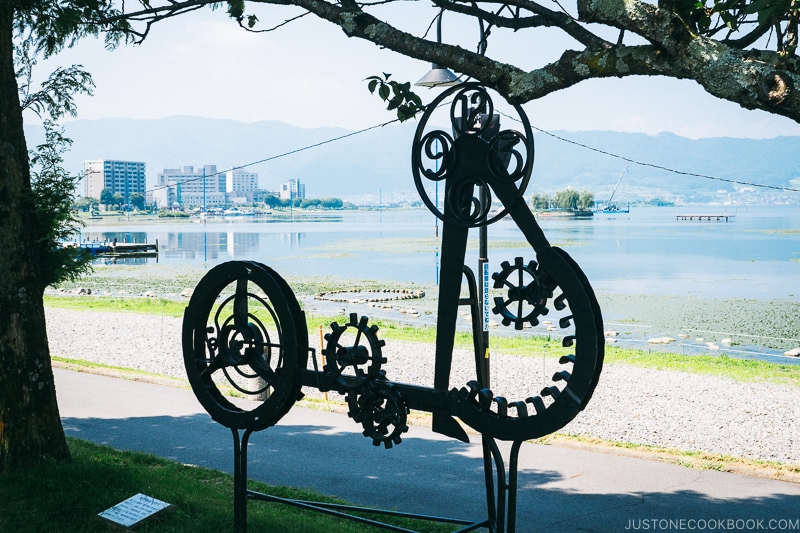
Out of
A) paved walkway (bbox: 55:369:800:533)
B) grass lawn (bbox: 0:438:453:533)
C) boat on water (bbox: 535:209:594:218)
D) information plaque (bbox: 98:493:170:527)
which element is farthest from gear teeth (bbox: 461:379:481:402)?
boat on water (bbox: 535:209:594:218)

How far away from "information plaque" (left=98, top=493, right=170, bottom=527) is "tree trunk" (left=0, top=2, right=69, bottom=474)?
1302mm

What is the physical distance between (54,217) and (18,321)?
3.24 feet

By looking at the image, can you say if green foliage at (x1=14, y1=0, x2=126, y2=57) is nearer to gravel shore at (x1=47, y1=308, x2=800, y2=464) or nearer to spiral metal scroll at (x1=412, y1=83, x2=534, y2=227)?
spiral metal scroll at (x1=412, y1=83, x2=534, y2=227)

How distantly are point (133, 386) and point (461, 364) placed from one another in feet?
21.5

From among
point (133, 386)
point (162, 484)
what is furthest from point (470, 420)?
point (133, 386)

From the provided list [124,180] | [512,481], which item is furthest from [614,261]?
[124,180]

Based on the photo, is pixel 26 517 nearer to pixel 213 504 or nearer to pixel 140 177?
pixel 213 504

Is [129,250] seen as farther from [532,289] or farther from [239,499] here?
[532,289]

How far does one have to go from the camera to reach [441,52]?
478 centimetres

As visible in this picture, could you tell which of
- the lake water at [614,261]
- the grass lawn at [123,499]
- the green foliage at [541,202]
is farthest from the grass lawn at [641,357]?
the green foliage at [541,202]

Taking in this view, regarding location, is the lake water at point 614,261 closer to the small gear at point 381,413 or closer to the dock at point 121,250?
the dock at point 121,250

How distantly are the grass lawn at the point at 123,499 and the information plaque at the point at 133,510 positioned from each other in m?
0.06

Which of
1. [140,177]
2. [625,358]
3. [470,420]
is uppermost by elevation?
[140,177]

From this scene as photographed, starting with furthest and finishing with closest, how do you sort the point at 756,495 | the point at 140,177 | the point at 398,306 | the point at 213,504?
the point at 140,177
the point at 398,306
the point at 756,495
the point at 213,504
